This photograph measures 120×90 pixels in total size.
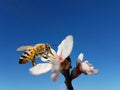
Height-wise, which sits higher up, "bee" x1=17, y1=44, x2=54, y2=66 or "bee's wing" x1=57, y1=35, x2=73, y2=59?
"bee" x1=17, y1=44, x2=54, y2=66

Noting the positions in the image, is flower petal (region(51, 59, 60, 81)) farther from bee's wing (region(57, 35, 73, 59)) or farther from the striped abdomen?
the striped abdomen

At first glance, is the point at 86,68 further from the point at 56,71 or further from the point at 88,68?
the point at 56,71

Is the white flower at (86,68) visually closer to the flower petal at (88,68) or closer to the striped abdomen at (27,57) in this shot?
the flower petal at (88,68)

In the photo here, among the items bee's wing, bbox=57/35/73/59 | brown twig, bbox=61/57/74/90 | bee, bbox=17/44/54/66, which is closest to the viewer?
brown twig, bbox=61/57/74/90

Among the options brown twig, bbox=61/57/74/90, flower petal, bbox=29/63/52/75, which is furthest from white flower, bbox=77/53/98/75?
flower petal, bbox=29/63/52/75

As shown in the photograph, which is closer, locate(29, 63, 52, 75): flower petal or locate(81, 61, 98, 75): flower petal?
locate(29, 63, 52, 75): flower petal

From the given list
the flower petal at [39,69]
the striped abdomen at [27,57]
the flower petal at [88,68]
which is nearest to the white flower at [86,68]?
the flower petal at [88,68]

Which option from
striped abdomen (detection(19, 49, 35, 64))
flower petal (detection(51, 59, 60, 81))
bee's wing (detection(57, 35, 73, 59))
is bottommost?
flower petal (detection(51, 59, 60, 81))

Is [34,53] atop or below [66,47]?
atop

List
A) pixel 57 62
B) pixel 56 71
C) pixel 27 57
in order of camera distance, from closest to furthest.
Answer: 1. pixel 56 71
2. pixel 57 62
3. pixel 27 57

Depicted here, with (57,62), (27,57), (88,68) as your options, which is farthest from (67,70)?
(27,57)

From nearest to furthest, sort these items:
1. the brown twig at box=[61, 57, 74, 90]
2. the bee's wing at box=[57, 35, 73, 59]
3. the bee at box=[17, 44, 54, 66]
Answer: the brown twig at box=[61, 57, 74, 90]
the bee's wing at box=[57, 35, 73, 59]
the bee at box=[17, 44, 54, 66]

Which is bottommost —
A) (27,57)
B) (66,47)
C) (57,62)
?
(57,62)
